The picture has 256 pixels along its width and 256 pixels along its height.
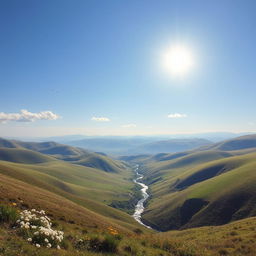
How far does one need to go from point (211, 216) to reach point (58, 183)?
343 feet

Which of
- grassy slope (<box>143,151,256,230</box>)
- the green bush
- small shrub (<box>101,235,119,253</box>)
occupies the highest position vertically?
the green bush

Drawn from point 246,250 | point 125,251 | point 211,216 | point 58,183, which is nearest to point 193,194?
point 211,216

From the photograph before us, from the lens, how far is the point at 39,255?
9.73 meters

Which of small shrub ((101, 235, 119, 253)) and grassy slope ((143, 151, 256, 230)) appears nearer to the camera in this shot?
small shrub ((101, 235, 119, 253))

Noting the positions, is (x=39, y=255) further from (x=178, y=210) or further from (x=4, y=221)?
(x=178, y=210)

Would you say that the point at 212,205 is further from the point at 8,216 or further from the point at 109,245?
the point at 8,216

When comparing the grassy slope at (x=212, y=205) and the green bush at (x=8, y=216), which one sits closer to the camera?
the green bush at (x=8, y=216)

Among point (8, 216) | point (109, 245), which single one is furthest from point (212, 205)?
point (8, 216)

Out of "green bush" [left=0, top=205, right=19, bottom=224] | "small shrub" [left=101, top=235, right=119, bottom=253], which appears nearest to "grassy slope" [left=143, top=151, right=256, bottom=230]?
"small shrub" [left=101, top=235, right=119, bottom=253]

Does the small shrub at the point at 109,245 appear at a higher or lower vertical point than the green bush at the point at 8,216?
lower

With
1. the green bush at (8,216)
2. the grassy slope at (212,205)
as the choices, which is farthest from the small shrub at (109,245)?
the grassy slope at (212,205)

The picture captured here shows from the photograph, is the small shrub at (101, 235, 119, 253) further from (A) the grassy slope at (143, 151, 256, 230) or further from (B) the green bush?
(A) the grassy slope at (143, 151, 256, 230)

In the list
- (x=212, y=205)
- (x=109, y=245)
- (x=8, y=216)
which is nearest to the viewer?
(x=109, y=245)

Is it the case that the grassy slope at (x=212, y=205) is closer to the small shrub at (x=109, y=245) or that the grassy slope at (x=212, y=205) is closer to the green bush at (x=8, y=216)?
the small shrub at (x=109, y=245)
